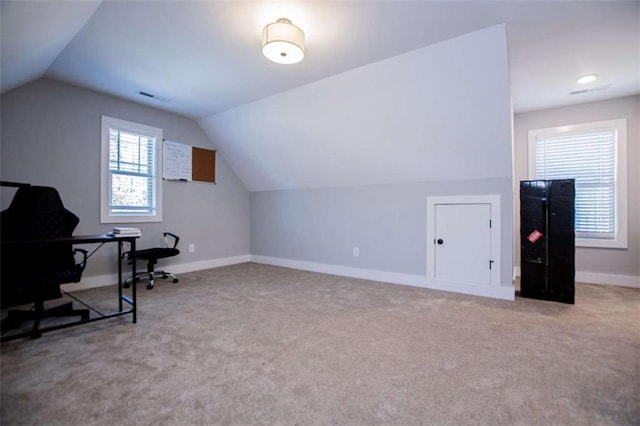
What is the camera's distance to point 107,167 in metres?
3.71

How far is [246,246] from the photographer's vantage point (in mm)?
5469

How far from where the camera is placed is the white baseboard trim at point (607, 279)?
363 centimetres

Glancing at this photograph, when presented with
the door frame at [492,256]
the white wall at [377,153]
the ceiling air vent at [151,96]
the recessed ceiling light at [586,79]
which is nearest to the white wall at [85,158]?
the ceiling air vent at [151,96]

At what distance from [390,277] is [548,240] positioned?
1799 mm

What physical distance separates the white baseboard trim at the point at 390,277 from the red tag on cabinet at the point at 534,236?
591 mm

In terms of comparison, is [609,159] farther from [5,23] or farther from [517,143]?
[5,23]

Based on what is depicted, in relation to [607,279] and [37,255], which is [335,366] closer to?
[37,255]

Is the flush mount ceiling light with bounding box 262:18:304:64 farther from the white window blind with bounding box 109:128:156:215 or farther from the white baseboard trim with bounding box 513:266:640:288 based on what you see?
the white baseboard trim with bounding box 513:266:640:288

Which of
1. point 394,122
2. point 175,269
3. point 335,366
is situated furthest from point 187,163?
point 335,366

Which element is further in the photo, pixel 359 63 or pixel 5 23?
pixel 359 63

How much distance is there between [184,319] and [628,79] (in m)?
5.17

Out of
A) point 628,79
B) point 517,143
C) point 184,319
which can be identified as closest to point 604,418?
point 184,319

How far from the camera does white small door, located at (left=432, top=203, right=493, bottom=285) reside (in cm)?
333

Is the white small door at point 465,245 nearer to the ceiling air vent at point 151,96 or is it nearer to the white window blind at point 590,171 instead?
the white window blind at point 590,171
